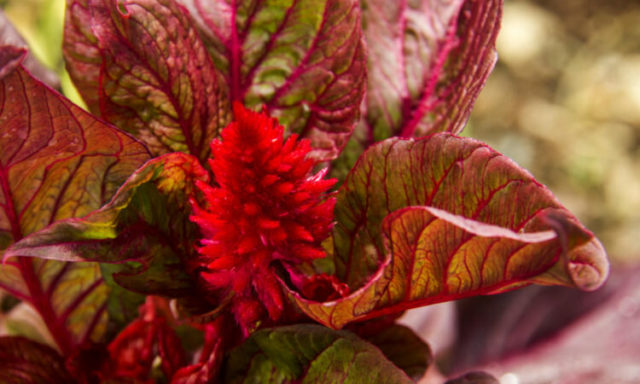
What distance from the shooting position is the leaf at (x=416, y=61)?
489mm

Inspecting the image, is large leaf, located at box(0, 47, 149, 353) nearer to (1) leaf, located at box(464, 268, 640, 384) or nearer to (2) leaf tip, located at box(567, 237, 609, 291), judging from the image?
(2) leaf tip, located at box(567, 237, 609, 291)

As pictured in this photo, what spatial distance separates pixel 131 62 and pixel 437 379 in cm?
50

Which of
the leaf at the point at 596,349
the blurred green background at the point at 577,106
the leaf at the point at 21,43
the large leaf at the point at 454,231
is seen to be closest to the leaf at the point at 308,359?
the large leaf at the point at 454,231

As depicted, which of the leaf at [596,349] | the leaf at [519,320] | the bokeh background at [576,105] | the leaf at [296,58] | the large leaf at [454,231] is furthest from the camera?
the bokeh background at [576,105]

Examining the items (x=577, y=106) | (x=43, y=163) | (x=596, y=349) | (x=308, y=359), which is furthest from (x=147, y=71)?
(x=577, y=106)

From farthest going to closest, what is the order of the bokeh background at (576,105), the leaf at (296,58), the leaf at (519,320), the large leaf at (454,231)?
1. the bokeh background at (576,105)
2. the leaf at (519,320)
3. the leaf at (296,58)
4. the large leaf at (454,231)

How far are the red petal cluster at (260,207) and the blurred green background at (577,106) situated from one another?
1.53 metres

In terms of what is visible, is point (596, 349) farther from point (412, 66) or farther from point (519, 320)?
point (412, 66)

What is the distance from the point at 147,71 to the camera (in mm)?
414

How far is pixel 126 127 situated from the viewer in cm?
43

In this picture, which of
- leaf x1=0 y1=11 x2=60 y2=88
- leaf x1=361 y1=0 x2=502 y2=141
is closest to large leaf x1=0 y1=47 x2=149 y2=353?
leaf x1=0 y1=11 x2=60 y2=88

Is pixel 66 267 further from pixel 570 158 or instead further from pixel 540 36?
pixel 540 36

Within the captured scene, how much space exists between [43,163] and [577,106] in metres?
2.01

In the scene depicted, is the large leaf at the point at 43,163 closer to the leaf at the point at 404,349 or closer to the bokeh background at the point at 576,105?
the leaf at the point at 404,349
